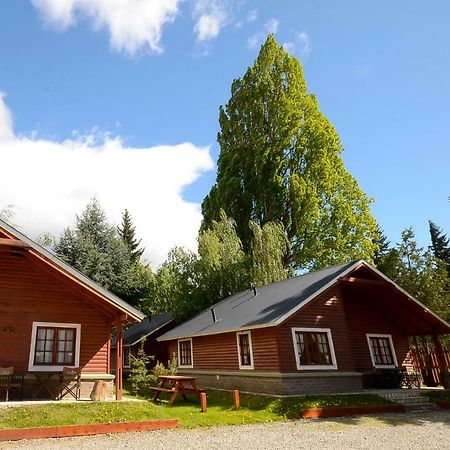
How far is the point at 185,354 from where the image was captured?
74.9ft

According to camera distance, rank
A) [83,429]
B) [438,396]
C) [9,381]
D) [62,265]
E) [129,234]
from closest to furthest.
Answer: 1. [83,429]
2. [9,381]
3. [62,265]
4. [438,396]
5. [129,234]

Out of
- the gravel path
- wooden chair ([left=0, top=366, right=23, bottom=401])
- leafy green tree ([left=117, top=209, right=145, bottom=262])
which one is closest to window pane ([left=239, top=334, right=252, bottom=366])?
the gravel path

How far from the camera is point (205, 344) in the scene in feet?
67.5

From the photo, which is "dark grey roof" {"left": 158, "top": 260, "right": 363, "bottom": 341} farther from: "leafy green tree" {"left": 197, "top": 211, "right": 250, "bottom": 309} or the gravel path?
"leafy green tree" {"left": 197, "top": 211, "right": 250, "bottom": 309}

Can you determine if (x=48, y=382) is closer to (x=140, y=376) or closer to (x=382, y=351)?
(x=140, y=376)

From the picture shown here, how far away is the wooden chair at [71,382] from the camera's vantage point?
13430mm

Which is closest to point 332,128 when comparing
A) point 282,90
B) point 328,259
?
point 282,90

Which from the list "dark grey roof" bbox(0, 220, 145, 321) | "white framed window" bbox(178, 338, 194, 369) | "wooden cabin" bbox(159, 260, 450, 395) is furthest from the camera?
"white framed window" bbox(178, 338, 194, 369)

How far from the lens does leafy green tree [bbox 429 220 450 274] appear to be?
57.7 m

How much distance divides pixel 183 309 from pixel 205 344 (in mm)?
7331

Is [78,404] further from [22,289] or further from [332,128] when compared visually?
[332,128]

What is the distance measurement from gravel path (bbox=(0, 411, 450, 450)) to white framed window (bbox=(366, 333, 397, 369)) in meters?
6.82

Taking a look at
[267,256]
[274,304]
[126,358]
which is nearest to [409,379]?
[274,304]

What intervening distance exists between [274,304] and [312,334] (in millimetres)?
2017
